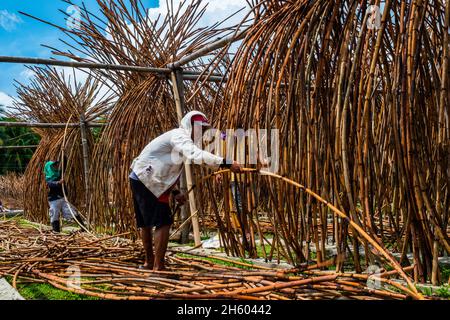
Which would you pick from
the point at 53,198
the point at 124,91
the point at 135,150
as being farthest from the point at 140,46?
the point at 53,198

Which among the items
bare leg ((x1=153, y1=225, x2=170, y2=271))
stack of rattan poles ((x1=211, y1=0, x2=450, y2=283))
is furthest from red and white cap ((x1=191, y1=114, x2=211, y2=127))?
bare leg ((x1=153, y1=225, x2=170, y2=271))

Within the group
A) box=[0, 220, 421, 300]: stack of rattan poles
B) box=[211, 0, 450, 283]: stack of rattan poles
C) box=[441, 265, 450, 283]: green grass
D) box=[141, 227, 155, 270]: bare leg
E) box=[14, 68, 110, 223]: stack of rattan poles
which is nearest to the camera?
box=[0, 220, 421, 300]: stack of rattan poles

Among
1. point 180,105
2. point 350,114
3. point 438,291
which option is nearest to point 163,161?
point 350,114

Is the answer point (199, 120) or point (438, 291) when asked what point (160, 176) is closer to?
point (199, 120)

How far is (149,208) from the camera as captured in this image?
3.12 metres

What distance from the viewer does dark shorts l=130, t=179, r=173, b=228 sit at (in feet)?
10.1

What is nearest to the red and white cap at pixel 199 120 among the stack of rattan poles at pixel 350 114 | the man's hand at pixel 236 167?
the stack of rattan poles at pixel 350 114

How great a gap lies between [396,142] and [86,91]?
20.0 feet

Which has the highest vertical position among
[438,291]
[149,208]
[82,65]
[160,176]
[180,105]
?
[82,65]

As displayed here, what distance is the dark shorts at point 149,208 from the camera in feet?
10.1

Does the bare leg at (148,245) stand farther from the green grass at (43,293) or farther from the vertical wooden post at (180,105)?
the vertical wooden post at (180,105)

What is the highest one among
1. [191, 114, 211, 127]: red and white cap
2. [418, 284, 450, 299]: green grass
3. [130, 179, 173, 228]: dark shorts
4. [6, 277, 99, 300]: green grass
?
[191, 114, 211, 127]: red and white cap

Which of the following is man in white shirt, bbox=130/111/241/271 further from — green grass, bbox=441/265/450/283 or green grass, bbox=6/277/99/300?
green grass, bbox=441/265/450/283

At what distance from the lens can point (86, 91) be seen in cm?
753
